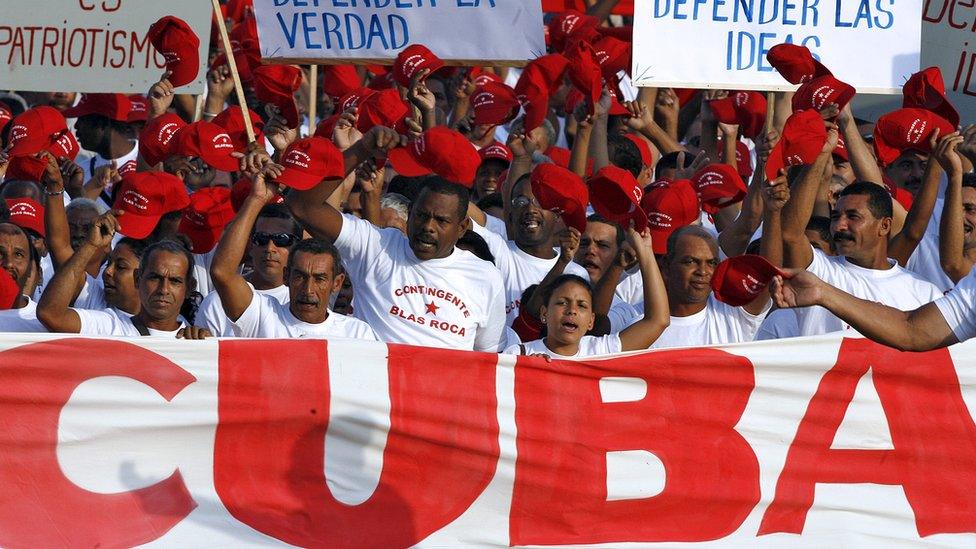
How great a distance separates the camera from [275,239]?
730 centimetres

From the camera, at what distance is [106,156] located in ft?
31.2

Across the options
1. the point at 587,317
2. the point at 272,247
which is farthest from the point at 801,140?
the point at 272,247

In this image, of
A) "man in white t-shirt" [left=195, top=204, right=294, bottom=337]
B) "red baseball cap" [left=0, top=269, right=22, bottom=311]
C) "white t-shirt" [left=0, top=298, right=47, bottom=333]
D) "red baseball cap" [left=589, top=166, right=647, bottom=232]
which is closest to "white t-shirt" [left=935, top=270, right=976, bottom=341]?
"red baseball cap" [left=589, top=166, right=647, bottom=232]

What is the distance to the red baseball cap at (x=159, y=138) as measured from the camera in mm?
7664

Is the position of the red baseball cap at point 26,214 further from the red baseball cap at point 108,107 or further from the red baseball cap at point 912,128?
the red baseball cap at point 912,128

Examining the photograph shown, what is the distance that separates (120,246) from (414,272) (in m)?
1.43

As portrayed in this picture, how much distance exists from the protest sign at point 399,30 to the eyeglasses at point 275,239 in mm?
1322

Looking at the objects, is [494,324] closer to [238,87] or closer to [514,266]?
[514,266]

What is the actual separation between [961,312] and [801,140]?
62.0 inches

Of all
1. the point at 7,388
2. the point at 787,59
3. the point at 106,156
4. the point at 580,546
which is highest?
the point at 787,59

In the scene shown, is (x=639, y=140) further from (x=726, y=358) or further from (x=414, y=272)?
(x=726, y=358)

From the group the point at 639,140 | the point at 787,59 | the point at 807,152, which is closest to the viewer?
the point at 807,152

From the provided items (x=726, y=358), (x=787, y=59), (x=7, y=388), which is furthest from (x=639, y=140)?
(x=7, y=388)

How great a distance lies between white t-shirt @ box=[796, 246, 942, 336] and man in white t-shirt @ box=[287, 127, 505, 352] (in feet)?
4.22
